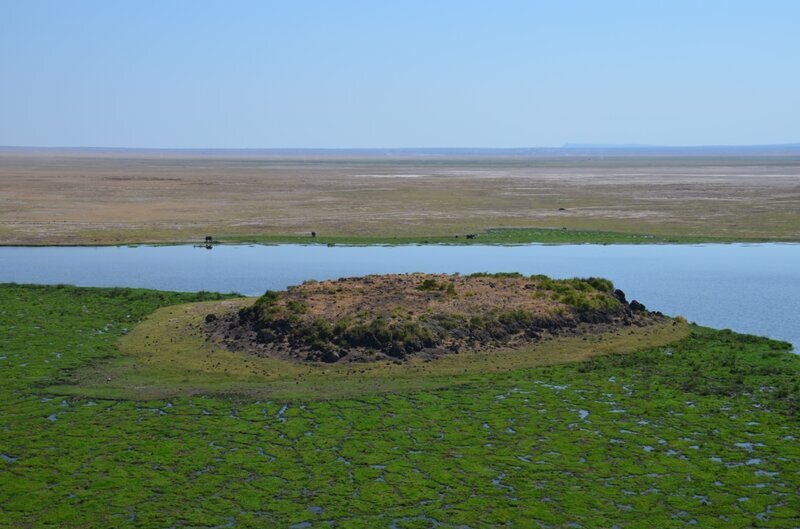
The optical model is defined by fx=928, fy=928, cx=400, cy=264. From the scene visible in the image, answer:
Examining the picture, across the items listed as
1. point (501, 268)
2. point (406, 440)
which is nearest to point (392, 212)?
point (501, 268)

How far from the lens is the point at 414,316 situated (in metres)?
33.6

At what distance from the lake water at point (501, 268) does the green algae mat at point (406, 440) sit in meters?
9.80

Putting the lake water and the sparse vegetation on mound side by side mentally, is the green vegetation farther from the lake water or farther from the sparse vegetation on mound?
the sparse vegetation on mound

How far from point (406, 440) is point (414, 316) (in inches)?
438

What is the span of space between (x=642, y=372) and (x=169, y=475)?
15679 millimetres

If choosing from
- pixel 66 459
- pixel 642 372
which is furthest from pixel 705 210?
pixel 66 459

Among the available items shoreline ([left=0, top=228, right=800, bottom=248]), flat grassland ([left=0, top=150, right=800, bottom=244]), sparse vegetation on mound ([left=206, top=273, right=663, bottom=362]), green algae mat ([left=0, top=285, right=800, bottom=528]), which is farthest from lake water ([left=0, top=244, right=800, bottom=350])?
green algae mat ([left=0, top=285, right=800, bottom=528])

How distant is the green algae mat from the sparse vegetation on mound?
1772 millimetres

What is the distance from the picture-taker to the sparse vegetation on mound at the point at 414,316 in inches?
1254

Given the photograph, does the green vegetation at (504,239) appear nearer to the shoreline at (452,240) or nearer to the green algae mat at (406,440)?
the shoreline at (452,240)

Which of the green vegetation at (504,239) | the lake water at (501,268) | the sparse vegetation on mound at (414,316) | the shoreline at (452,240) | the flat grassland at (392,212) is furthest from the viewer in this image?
the flat grassland at (392,212)

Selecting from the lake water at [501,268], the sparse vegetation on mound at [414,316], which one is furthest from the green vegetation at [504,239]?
the sparse vegetation on mound at [414,316]

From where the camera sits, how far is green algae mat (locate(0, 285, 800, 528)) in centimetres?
1859

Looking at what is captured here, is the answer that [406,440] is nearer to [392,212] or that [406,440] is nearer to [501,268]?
[501,268]
